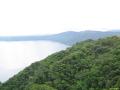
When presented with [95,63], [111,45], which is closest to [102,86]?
[95,63]

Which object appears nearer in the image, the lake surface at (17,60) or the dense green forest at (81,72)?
the dense green forest at (81,72)

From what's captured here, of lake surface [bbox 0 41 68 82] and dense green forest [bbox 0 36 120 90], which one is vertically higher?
dense green forest [bbox 0 36 120 90]

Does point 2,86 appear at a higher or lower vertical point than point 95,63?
lower

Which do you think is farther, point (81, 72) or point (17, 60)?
point (17, 60)

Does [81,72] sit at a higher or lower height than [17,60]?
higher

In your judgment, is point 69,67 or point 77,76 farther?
point 69,67

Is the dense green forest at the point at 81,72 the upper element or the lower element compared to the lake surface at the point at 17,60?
upper

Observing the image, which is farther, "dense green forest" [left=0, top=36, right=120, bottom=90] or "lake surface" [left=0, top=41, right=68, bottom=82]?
"lake surface" [left=0, top=41, right=68, bottom=82]

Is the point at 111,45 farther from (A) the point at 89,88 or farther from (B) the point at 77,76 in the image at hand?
(A) the point at 89,88
